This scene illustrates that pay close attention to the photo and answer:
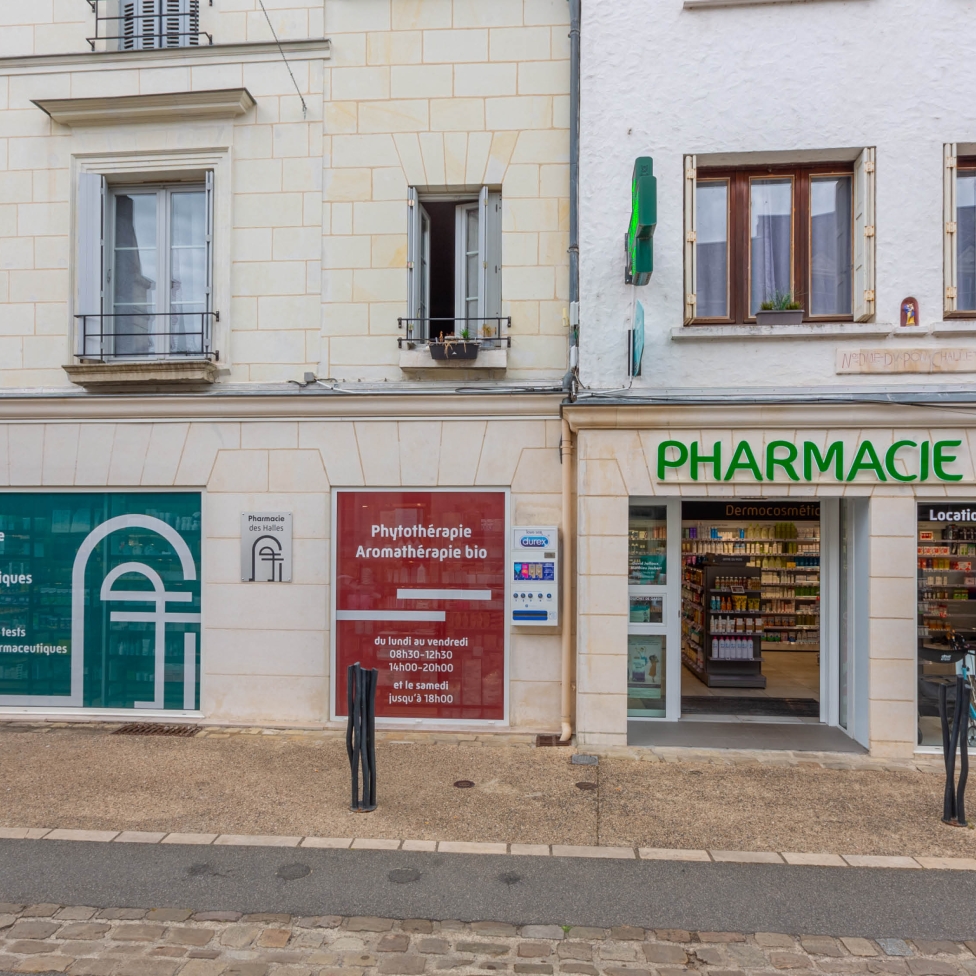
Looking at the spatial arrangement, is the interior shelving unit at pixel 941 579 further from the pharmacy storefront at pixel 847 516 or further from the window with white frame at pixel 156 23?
the window with white frame at pixel 156 23

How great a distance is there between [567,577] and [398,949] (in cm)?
424

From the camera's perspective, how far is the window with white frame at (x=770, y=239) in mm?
7453

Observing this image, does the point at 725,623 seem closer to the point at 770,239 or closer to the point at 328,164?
the point at 770,239

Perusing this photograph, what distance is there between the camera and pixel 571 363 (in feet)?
24.8

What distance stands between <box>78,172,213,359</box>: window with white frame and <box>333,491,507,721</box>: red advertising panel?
8.62ft

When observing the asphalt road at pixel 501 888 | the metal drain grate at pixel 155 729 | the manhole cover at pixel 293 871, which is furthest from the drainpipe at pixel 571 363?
the metal drain grate at pixel 155 729

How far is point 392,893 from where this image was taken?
4449 mm

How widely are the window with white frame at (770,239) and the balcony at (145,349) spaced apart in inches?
195

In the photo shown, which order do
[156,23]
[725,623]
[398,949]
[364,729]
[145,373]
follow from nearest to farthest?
[398,949], [364,729], [145,373], [156,23], [725,623]

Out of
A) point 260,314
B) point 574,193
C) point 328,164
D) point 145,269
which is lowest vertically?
point 260,314

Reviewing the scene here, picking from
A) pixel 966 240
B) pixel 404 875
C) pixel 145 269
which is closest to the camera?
pixel 404 875


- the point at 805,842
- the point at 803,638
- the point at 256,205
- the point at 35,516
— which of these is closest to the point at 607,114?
the point at 256,205

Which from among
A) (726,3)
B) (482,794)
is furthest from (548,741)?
(726,3)

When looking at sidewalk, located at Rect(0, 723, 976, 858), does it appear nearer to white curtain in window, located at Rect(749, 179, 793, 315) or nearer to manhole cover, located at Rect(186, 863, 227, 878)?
manhole cover, located at Rect(186, 863, 227, 878)
